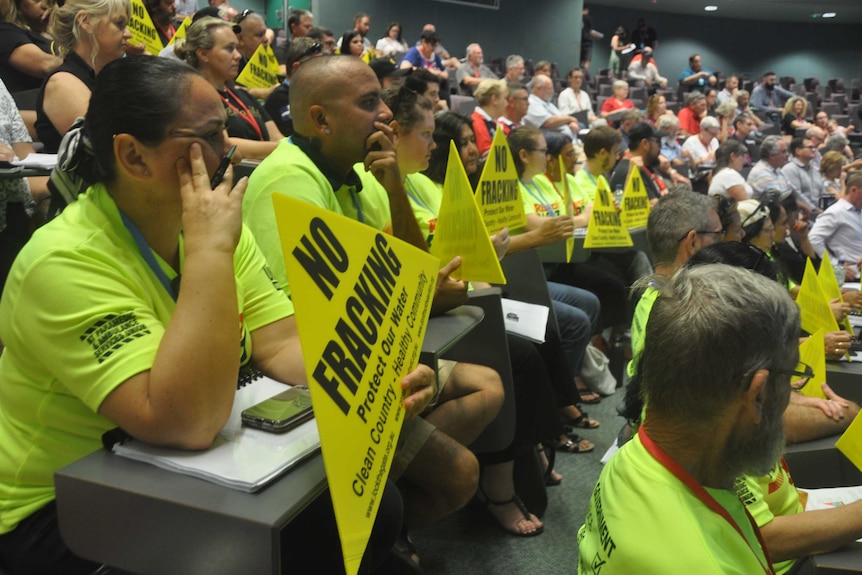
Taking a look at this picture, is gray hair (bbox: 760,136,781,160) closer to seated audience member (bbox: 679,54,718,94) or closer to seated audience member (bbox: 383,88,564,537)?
seated audience member (bbox: 383,88,564,537)

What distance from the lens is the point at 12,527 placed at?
122 centimetres

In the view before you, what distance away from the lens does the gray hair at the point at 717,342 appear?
3.62ft

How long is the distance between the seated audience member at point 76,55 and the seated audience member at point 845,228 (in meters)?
4.76

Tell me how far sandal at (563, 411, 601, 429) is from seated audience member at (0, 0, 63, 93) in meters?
2.74

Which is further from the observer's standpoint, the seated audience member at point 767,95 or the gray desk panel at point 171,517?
the seated audience member at point 767,95

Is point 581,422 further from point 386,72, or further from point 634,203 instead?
point 386,72

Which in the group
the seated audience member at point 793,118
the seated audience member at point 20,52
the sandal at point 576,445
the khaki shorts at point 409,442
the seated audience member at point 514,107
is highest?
the seated audience member at point 20,52

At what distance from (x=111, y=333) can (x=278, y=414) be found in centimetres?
29

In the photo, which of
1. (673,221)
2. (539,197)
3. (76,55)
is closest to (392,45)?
(539,197)

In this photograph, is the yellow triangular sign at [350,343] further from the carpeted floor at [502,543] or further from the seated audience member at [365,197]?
the carpeted floor at [502,543]

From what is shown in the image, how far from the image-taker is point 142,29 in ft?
13.1

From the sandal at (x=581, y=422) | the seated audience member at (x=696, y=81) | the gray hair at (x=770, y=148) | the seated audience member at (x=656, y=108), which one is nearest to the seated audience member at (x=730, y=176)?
the gray hair at (x=770, y=148)

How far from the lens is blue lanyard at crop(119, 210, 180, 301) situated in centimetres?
131

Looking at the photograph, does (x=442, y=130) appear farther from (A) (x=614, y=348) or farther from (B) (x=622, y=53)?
(B) (x=622, y=53)
